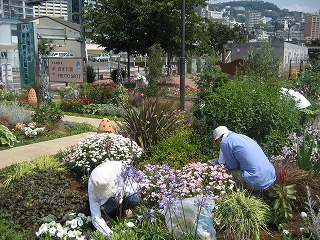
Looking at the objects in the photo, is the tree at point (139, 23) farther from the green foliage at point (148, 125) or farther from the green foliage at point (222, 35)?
the green foliage at point (222, 35)

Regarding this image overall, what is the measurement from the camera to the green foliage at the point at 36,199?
182 inches

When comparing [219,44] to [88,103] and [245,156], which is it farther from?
[245,156]

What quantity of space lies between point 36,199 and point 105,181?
1308mm

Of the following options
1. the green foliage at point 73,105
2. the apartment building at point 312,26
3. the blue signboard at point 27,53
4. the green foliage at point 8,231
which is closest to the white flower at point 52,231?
the green foliage at point 8,231

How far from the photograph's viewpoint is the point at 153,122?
22.2 ft

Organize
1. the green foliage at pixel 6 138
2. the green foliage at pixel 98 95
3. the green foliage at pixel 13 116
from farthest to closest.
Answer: the green foliage at pixel 98 95 < the green foliage at pixel 13 116 < the green foliage at pixel 6 138

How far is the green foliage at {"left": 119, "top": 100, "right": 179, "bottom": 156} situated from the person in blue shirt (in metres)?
2.02

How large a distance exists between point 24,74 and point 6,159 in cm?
1070

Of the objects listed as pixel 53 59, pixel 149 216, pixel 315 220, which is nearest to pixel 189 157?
pixel 149 216

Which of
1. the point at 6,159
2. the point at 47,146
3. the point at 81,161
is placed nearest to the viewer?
the point at 81,161

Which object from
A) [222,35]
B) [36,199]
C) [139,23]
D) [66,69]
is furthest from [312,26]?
[36,199]

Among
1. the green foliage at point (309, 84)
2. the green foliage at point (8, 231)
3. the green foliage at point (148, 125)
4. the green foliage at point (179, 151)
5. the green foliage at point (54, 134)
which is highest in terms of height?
the green foliage at point (309, 84)

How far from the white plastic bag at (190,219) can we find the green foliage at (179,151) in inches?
71.5

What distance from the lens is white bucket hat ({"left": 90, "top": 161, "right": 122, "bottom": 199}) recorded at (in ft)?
13.5
